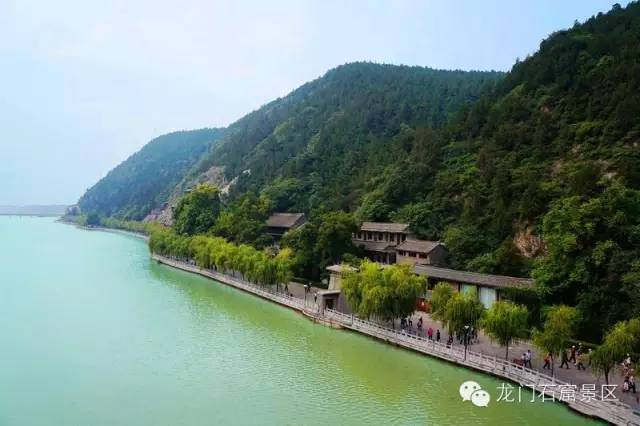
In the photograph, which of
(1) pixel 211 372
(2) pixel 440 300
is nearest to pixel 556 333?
(2) pixel 440 300

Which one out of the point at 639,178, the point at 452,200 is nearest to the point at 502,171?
the point at 452,200

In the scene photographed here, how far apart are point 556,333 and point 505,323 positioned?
7.51 feet

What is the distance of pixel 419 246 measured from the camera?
143 feet

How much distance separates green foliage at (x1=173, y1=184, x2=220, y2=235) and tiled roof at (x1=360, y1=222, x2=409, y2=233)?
2652cm

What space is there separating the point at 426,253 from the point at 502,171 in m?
8.86

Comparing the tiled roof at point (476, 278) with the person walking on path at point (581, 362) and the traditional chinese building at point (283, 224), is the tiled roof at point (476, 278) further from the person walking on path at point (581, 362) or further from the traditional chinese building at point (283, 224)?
the traditional chinese building at point (283, 224)

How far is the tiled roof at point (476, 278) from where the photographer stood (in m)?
32.1

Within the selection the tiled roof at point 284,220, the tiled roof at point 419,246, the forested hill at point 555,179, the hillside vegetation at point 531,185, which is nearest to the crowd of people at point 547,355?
the hillside vegetation at point 531,185

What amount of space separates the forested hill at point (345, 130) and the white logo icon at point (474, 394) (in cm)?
4125

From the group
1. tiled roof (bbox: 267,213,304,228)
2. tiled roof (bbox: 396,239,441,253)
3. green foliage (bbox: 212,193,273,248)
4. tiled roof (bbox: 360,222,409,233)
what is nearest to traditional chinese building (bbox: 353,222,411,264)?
tiled roof (bbox: 360,222,409,233)

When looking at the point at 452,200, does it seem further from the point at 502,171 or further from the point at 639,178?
the point at 639,178

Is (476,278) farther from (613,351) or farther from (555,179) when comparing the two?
(613,351)

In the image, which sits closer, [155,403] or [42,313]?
[155,403]

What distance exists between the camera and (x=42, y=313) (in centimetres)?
3909
